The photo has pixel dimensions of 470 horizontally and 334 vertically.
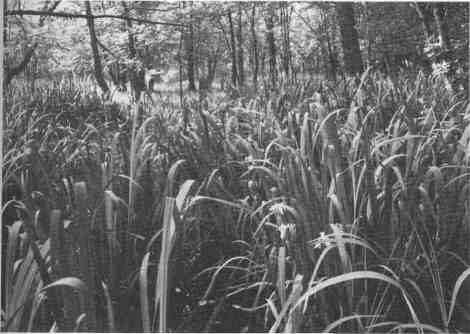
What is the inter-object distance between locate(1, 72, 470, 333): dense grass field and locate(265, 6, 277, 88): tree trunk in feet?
0.72

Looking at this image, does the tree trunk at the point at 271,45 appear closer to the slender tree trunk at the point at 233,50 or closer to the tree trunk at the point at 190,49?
the slender tree trunk at the point at 233,50

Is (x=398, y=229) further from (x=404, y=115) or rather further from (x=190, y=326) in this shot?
(x=190, y=326)

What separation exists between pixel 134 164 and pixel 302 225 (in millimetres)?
423

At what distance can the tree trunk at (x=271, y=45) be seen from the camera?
1.17 m

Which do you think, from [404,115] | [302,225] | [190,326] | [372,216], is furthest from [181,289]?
[404,115]

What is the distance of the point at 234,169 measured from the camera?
3.50 ft

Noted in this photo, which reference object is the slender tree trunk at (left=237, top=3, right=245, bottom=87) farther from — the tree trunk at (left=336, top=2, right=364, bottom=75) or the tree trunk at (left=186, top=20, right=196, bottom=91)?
the tree trunk at (left=336, top=2, right=364, bottom=75)

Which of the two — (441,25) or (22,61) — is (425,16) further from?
(22,61)

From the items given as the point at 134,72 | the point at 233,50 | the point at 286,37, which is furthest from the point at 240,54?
the point at 134,72

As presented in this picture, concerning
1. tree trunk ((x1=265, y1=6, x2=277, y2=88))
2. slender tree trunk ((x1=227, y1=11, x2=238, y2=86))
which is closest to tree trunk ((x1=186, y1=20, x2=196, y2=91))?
slender tree trunk ((x1=227, y1=11, x2=238, y2=86))

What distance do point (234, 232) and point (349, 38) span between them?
0.69 m

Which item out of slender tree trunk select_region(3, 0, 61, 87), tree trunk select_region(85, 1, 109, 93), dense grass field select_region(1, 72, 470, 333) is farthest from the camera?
tree trunk select_region(85, 1, 109, 93)

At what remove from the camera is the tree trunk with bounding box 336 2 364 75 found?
120 centimetres

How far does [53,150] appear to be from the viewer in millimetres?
1109
